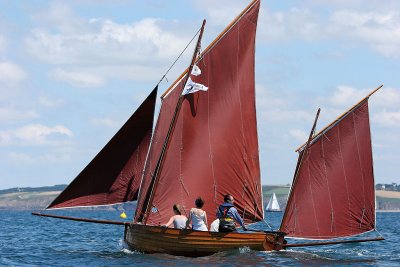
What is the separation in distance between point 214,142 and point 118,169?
14.8 feet

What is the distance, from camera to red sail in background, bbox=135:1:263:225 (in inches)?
1655

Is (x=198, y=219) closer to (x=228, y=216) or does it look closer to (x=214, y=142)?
(x=228, y=216)

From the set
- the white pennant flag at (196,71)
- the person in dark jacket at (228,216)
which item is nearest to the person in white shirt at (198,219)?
the person in dark jacket at (228,216)

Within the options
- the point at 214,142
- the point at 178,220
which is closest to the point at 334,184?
the point at 214,142

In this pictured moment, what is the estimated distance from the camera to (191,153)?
42031 mm

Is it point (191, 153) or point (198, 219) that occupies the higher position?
point (191, 153)

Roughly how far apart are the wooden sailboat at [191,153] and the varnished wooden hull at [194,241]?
11.5 inches

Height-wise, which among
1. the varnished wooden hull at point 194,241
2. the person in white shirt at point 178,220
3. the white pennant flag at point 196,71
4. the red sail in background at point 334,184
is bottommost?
the varnished wooden hull at point 194,241

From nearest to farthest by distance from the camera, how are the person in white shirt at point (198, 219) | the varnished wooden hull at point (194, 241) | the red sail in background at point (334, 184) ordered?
the person in white shirt at point (198, 219)
the varnished wooden hull at point (194, 241)
the red sail in background at point (334, 184)

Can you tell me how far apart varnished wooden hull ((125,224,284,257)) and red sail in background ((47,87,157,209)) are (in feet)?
7.17

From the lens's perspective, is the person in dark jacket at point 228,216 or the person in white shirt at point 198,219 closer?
the person in white shirt at point 198,219

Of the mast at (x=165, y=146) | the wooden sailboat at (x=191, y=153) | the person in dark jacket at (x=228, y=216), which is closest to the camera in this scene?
the person in dark jacket at (x=228, y=216)

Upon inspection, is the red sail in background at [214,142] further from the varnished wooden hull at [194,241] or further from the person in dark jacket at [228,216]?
the person in dark jacket at [228,216]

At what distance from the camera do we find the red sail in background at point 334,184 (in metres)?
43.9
